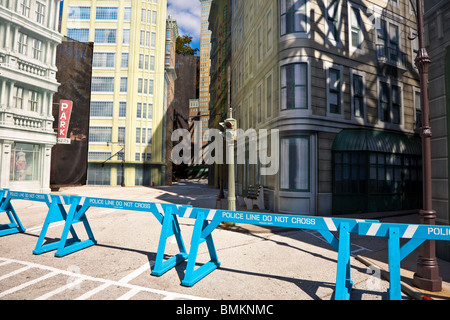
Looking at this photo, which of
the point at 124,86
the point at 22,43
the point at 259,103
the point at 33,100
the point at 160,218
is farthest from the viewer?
the point at 124,86

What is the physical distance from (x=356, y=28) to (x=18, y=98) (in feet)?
79.5

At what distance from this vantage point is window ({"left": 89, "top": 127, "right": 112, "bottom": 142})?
3791 cm

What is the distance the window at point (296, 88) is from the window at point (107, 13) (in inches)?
1446

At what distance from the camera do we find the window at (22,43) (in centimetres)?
2039

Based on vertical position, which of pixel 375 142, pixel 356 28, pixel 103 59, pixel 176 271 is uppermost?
pixel 103 59

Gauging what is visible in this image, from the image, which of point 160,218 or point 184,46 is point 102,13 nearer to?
point 184,46

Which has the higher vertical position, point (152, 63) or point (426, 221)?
point (152, 63)

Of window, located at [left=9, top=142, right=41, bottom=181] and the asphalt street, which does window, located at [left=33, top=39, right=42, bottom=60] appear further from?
the asphalt street

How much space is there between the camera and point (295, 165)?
1304 centimetres

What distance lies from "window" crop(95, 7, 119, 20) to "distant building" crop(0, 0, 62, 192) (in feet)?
60.4

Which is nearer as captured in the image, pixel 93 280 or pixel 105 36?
pixel 93 280

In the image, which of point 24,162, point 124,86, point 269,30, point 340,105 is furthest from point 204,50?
point 340,105

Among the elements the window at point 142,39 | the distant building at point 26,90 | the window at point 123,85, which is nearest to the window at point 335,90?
the distant building at point 26,90
